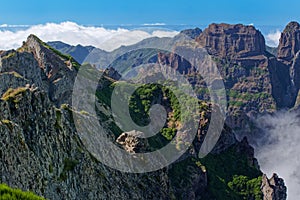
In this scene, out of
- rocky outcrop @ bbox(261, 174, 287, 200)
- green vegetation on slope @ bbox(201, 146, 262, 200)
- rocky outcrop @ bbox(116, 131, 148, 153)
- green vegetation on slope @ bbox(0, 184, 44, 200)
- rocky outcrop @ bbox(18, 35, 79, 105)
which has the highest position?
green vegetation on slope @ bbox(0, 184, 44, 200)

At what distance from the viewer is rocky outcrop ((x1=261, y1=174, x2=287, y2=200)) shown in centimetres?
15350

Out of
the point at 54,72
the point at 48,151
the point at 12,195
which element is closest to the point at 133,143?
the point at 48,151

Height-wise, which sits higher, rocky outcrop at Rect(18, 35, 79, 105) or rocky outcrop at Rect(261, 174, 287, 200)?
rocky outcrop at Rect(18, 35, 79, 105)

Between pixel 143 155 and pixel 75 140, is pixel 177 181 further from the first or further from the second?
pixel 75 140

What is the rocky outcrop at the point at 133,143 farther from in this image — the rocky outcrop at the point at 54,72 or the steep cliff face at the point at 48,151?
the rocky outcrop at the point at 54,72

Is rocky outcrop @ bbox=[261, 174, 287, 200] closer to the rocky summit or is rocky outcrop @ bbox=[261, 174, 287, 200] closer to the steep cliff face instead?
the rocky summit

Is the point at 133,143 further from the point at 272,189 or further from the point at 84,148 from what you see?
the point at 272,189

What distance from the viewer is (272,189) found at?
153625 millimetres

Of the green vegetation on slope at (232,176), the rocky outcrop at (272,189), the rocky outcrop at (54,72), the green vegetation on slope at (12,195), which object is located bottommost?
the rocky outcrop at (272,189)

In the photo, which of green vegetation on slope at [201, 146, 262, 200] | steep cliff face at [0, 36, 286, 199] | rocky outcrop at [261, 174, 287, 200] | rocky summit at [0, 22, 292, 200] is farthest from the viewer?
rocky outcrop at [261, 174, 287, 200]

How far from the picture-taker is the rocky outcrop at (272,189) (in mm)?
153500

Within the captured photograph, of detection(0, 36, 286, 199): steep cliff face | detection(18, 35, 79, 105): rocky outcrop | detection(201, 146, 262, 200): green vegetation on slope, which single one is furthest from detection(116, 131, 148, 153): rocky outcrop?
detection(201, 146, 262, 200): green vegetation on slope

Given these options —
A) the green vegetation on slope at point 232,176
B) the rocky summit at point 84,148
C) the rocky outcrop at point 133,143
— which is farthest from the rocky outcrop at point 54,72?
the green vegetation on slope at point 232,176

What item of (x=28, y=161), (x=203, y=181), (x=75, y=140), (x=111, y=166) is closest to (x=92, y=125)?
(x=111, y=166)
